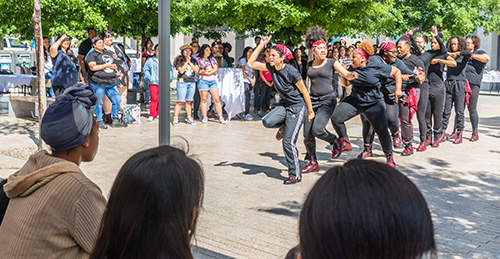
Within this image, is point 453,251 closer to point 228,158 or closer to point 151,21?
point 228,158

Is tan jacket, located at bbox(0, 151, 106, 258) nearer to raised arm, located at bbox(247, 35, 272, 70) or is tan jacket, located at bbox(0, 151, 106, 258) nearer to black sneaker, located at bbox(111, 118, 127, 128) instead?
raised arm, located at bbox(247, 35, 272, 70)

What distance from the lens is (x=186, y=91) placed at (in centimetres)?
1312

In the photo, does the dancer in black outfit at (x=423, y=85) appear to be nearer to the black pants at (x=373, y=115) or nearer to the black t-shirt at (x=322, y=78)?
the black pants at (x=373, y=115)

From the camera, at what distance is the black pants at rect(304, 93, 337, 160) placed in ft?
26.1

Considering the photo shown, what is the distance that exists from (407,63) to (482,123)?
556 cm

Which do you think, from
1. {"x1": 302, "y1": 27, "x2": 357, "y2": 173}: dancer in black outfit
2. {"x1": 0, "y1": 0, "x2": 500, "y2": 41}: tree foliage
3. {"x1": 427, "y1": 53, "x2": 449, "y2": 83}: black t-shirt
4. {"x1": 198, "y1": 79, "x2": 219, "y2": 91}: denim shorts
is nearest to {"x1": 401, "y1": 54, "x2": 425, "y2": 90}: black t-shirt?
{"x1": 427, "y1": 53, "x2": 449, "y2": 83}: black t-shirt

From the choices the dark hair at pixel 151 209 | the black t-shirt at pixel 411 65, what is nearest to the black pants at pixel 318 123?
the black t-shirt at pixel 411 65

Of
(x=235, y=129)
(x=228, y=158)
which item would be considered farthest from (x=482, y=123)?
(x=228, y=158)

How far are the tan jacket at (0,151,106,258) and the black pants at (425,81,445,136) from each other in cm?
862

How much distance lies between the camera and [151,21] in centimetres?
1591

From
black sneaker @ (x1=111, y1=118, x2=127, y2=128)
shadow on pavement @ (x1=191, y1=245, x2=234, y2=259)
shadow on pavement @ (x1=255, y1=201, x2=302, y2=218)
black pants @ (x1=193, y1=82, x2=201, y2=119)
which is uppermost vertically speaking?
black pants @ (x1=193, y1=82, x2=201, y2=119)

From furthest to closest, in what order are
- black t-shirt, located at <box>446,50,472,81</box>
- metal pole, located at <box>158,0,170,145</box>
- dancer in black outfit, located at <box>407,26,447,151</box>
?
1. black t-shirt, located at <box>446,50,472,81</box>
2. dancer in black outfit, located at <box>407,26,447,151</box>
3. metal pole, located at <box>158,0,170,145</box>

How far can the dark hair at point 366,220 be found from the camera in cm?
132

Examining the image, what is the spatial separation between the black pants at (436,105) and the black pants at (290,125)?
3.52 m
